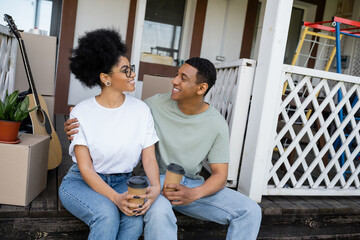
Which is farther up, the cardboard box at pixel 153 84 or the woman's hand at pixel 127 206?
the cardboard box at pixel 153 84

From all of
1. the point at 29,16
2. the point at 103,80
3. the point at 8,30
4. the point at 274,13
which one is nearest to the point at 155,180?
the point at 103,80

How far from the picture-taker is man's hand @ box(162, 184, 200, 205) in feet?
4.99

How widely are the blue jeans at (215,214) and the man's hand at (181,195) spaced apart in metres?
0.03

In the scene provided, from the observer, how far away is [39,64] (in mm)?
2777

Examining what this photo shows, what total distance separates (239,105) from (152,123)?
30.9 inches

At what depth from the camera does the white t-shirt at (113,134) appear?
1.60m

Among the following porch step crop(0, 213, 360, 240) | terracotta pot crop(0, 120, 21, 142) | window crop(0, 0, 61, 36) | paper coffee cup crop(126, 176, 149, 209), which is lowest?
porch step crop(0, 213, 360, 240)

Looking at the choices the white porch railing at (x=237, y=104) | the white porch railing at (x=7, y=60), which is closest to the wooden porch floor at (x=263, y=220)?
the white porch railing at (x=237, y=104)

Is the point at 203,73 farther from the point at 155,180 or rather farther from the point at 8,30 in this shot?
the point at 8,30

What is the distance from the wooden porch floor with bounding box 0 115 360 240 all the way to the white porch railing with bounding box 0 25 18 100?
0.70 meters

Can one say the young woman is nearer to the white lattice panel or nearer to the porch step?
the porch step

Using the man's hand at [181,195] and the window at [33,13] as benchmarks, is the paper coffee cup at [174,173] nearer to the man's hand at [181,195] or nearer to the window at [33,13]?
the man's hand at [181,195]

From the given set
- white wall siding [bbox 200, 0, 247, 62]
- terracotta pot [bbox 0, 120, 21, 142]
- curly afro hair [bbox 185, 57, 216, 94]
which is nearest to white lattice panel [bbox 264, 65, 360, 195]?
curly afro hair [bbox 185, 57, 216, 94]

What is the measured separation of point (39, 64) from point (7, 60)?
0.28 meters
